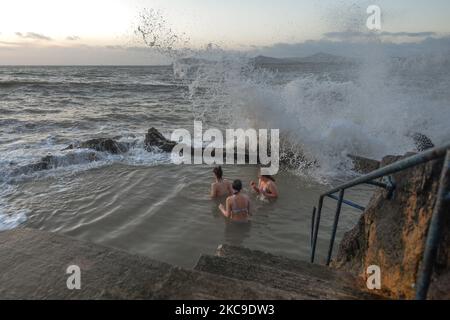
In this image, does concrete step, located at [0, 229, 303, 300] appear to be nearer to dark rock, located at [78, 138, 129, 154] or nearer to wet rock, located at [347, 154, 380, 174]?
wet rock, located at [347, 154, 380, 174]

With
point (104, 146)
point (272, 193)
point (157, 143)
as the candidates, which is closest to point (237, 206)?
point (272, 193)

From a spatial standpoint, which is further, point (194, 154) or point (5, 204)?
point (194, 154)

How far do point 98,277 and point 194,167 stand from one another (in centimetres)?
768

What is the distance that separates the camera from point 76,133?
15.4m

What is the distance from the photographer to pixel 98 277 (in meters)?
2.50

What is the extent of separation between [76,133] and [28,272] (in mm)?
13694

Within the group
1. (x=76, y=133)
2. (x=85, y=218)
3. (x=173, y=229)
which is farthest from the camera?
(x=76, y=133)

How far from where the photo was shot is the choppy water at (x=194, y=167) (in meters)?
6.22

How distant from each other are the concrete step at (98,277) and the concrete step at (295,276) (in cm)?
28

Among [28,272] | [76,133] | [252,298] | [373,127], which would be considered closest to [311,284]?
[252,298]

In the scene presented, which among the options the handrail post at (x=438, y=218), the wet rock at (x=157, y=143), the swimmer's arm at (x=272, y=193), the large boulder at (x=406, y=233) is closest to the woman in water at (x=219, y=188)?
the swimmer's arm at (x=272, y=193)

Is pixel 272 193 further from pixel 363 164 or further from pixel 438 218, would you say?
pixel 438 218

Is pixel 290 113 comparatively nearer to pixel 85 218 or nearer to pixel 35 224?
pixel 85 218

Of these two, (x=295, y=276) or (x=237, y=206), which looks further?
(x=237, y=206)
